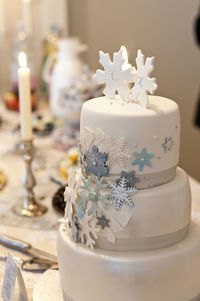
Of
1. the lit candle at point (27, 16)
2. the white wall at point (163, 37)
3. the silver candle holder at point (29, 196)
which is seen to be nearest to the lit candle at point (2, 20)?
the lit candle at point (27, 16)

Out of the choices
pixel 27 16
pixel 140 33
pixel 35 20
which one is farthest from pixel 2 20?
pixel 140 33

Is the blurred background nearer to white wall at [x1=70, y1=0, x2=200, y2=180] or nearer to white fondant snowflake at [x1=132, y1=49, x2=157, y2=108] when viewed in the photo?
white wall at [x1=70, y1=0, x2=200, y2=180]

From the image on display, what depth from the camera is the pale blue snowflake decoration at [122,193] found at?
0.72 meters

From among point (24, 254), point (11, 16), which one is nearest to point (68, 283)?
point (24, 254)

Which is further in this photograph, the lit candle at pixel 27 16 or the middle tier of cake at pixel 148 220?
the lit candle at pixel 27 16

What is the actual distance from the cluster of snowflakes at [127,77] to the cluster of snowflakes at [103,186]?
9 cm

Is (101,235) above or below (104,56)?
below

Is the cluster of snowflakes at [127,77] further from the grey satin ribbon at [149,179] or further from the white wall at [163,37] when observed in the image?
the white wall at [163,37]

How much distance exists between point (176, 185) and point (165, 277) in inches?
6.1

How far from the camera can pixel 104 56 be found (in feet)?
2.52

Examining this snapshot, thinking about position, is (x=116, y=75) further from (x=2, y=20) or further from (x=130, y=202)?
(x=2, y=20)

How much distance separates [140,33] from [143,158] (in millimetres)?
2097

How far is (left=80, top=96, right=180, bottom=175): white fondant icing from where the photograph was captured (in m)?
0.71

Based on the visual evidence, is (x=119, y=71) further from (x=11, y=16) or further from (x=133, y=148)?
(x=11, y=16)
